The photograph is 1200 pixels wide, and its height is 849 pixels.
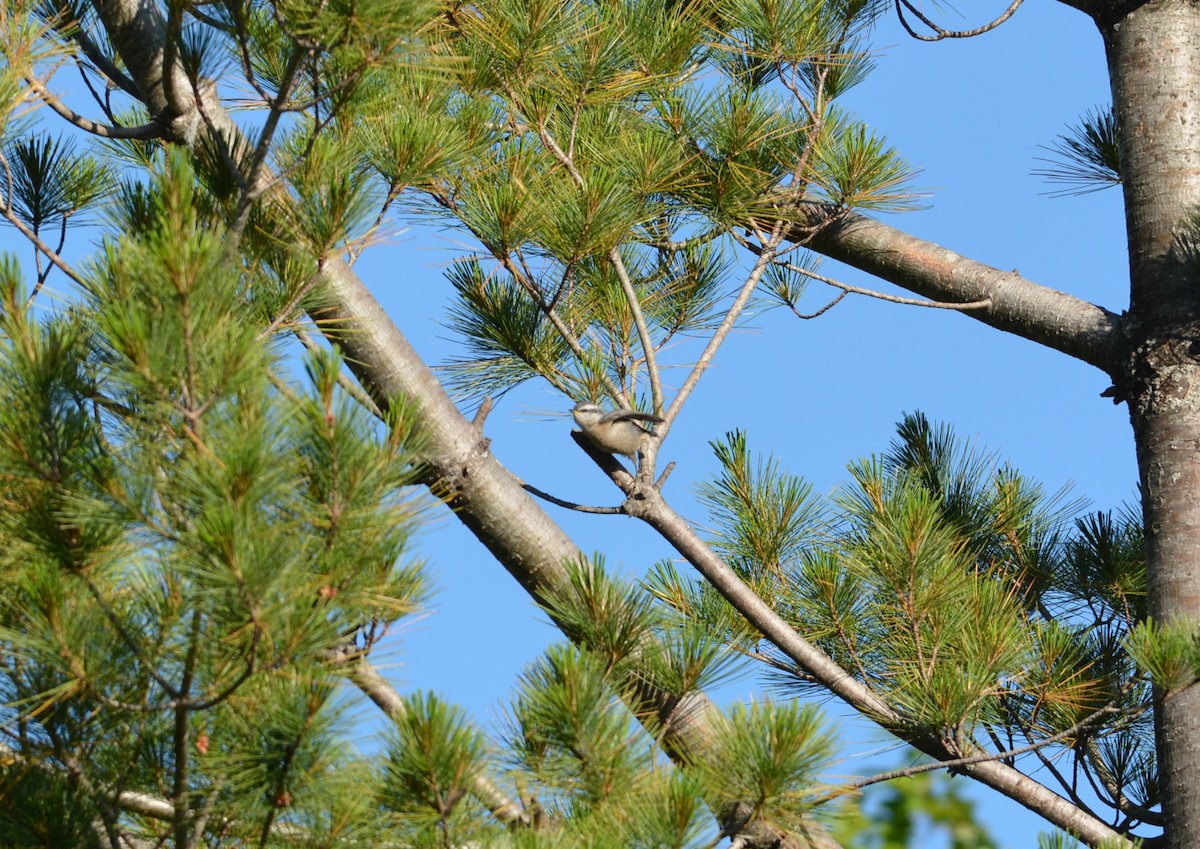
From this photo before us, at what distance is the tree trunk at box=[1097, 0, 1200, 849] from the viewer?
7.29ft

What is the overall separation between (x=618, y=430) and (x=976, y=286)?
101 centimetres

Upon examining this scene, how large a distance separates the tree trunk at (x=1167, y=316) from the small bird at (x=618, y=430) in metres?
0.95

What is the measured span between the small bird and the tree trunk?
0.95 metres

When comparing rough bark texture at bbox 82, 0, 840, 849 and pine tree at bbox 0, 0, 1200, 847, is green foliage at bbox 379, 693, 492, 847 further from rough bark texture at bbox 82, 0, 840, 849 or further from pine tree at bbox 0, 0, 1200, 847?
rough bark texture at bbox 82, 0, 840, 849

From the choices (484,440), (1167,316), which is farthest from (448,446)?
(1167,316)

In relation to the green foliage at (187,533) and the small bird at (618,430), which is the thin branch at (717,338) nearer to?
the small bird at (618,430)

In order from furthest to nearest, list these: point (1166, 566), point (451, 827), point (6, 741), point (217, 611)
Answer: point (1166, 566)
point (6, 741)
point (451, 827)
point (217, 611)

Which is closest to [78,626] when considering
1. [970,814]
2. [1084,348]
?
[970,814]

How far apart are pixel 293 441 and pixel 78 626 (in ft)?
1.02

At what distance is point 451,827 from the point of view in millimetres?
1485

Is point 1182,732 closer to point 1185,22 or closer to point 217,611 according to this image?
point 1185,22

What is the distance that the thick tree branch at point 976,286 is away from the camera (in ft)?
8.53

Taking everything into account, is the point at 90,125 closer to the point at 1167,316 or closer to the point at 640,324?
the point at 640,324

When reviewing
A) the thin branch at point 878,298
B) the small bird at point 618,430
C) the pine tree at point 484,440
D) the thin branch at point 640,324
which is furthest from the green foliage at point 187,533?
the thin branch at point 878,298
